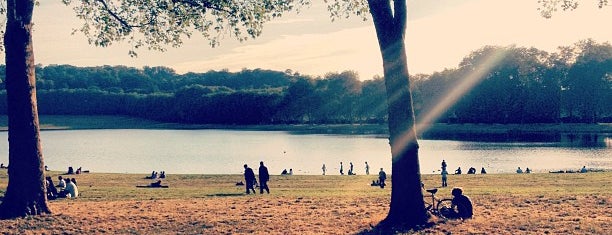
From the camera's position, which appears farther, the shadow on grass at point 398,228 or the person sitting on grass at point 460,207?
the person sitting on grass at point 460,207

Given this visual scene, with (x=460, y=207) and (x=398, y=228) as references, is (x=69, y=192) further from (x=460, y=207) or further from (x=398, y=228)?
(x=460, y=207)

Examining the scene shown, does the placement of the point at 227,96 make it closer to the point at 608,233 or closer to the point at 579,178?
the point at 579,178

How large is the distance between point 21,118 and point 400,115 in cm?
1114

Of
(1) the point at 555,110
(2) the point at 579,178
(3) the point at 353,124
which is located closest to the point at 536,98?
(1) the point at 555,110

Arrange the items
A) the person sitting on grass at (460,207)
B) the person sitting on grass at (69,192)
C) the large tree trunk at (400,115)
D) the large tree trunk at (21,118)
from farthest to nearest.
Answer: the person sitting on grass at (69,192) → the large tree trunk at (21,118) → the person sitting on grass at (460,207) → the large tree trunk at (400,115)

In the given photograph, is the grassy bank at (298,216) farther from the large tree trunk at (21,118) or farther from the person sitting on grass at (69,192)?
the person sitting on grass at (69,192)

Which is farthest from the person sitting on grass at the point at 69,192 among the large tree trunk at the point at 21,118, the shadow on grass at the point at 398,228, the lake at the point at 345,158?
the lake at the point at 345,158

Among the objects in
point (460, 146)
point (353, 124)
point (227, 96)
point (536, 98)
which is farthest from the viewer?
point (227, 96)

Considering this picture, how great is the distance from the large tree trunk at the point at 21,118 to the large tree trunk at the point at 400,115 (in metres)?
10.3

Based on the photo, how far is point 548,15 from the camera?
20219 millimetres

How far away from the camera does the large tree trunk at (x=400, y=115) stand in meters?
16.0

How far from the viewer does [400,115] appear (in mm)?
16094

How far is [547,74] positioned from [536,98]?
840 centimetres

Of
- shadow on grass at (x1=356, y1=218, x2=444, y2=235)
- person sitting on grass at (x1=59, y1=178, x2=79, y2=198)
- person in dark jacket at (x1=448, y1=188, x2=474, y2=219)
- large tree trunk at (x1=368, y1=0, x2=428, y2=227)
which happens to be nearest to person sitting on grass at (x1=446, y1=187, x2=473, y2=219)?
person in dark jacket at (x1=448, y1=188, x2=474, y2=219)
